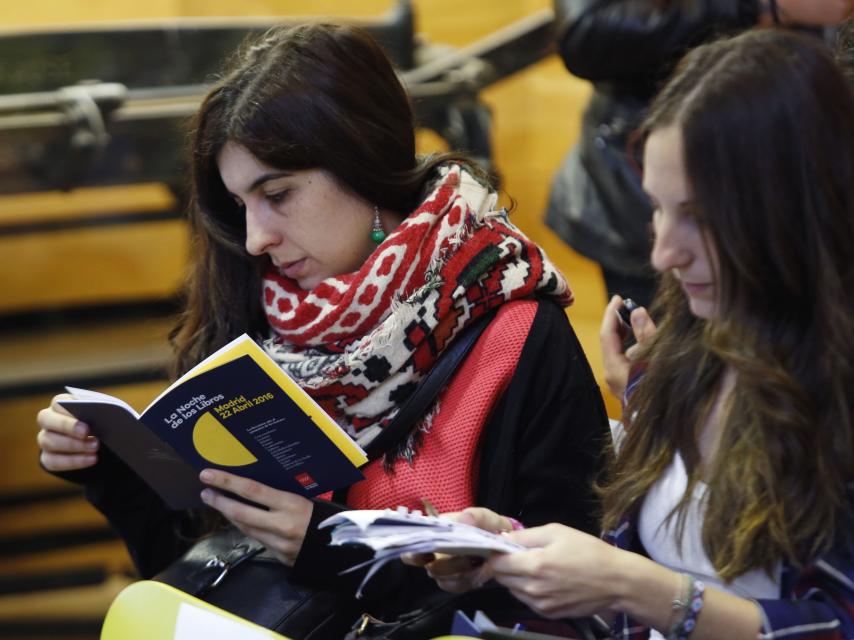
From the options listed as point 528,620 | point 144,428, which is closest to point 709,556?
point 528,620

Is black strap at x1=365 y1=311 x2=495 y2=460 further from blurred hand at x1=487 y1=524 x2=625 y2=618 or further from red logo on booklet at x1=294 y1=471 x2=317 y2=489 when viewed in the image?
blurred hand at x1=487 y1=524 x2=625 y2=618

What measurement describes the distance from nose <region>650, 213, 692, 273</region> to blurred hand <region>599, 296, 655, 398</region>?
1.13 feet

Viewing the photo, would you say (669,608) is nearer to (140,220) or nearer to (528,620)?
(528,620)

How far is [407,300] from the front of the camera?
1.58 metres

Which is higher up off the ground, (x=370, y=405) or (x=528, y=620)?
(x=370, y=405)

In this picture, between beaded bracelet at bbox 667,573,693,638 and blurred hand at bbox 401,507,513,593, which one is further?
blurred hand at bbox 401,507,513,593

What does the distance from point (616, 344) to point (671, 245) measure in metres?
0.42

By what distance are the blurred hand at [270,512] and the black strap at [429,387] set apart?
0.15 metres

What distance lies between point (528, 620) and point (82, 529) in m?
2.30

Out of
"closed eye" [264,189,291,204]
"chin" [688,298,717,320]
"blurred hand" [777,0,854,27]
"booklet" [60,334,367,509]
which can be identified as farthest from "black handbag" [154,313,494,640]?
"blurred hand" [777,0,854,27]

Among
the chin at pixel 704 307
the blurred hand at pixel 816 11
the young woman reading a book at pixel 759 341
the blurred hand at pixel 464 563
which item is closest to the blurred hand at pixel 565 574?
the young woman reading a book at pixel 759 341

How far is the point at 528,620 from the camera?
1.33 m

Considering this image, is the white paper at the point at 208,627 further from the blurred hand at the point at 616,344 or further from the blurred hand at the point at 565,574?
the blurred hand at the point at 616,344

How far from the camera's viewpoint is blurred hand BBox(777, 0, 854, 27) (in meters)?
1.81
